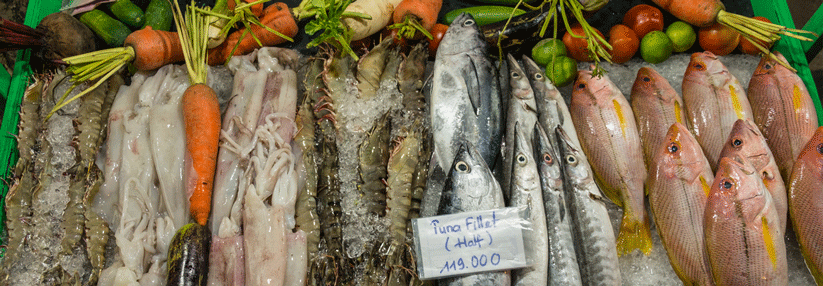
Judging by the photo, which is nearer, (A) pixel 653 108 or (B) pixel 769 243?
(B) pixel 769 243

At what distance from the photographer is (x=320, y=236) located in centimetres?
240

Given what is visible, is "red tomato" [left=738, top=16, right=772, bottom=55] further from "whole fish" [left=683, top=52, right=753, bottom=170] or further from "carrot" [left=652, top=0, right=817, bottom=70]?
"whole fish" [left=683, top=52, right=753, bottom=170]

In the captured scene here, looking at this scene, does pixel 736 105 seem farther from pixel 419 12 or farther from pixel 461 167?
pixel 419 12

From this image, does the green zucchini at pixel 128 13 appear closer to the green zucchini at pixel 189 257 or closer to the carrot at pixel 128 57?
the carrot at pixel 128 57

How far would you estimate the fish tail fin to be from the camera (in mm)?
2342

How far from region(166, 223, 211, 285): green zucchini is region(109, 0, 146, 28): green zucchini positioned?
67.5 inches

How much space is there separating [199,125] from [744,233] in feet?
9.00

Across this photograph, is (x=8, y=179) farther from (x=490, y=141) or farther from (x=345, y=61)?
(x=490, y=141)

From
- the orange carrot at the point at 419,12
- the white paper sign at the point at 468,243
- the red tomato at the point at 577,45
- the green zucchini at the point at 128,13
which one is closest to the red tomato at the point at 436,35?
the orange carrot at the point at 419,12

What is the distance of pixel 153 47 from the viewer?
289cm

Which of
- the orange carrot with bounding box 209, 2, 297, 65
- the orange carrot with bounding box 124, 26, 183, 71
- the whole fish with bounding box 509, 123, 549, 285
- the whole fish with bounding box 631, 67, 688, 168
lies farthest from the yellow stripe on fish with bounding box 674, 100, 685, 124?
the orange carrot with bounding box 124, 26, 183, 71

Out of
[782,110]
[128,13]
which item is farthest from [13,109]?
[782,110]

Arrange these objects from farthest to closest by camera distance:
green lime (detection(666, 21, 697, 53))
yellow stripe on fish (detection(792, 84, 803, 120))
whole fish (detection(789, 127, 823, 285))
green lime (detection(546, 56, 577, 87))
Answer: green lime (detection(666, 21, 697, 53))
green lime (detection(546, 56, 577, 87))
yellow stripe on fish (detection(792, 84, 803, 120))
whole fish (detection(789, 127, 823, 285))

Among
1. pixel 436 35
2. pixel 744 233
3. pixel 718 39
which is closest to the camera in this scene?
pixel 744 233
